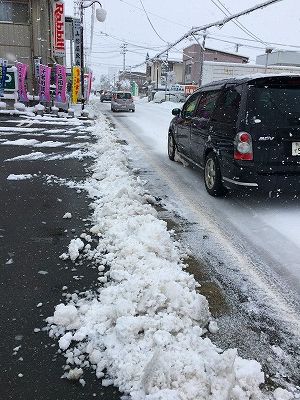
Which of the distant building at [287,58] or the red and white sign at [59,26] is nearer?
the red and white sign at [59,26]

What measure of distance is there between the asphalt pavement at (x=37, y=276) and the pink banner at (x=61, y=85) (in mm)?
13999

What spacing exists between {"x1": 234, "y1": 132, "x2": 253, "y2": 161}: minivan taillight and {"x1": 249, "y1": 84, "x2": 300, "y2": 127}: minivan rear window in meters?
0.22

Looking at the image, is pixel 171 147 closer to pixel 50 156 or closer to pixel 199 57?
pixel 50 156

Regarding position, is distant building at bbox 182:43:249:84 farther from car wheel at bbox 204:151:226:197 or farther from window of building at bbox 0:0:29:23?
car wheel at bbox 204:151:226:197

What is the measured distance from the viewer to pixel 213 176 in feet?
18.8

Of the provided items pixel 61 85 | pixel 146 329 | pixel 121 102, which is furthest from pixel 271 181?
pixel 121 102

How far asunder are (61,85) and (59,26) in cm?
468

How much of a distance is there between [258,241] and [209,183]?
1.86 m

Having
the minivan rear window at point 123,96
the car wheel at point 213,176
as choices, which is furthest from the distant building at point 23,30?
the car wheel at point 213,176

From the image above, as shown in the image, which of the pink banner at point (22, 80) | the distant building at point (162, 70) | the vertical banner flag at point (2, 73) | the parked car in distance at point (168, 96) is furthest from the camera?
the distant building at point (162, 70)

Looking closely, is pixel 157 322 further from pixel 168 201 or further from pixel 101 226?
pixel 168 201

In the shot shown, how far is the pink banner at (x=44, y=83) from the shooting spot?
1958 cm

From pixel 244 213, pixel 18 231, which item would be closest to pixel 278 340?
pixel 244 213

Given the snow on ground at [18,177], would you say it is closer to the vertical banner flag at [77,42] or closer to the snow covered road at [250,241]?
the snow covered road at [250,241]
